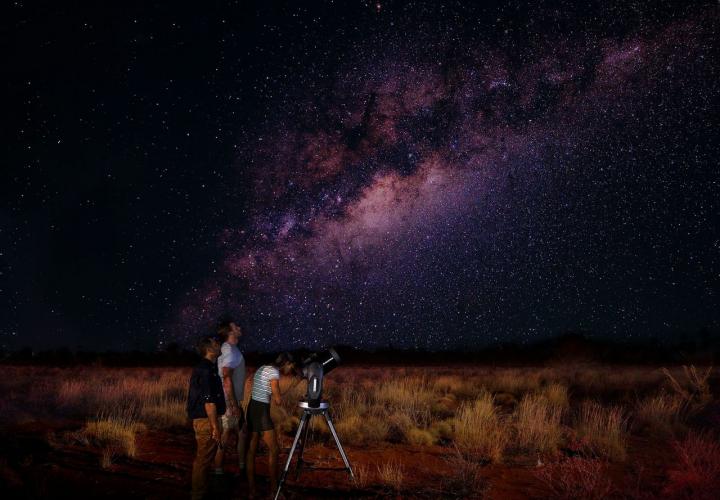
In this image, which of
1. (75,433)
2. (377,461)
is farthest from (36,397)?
(377,461)

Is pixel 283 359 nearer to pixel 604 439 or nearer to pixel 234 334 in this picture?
pixel 234 334

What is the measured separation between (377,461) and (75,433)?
5.16 m

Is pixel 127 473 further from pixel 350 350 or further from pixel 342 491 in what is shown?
pixel 350 350

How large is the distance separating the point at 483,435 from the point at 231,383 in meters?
Answer: 4.21

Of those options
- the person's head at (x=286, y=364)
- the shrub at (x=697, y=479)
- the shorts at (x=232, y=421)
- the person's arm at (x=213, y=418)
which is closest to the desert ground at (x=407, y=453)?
the shrub at (x=697, y=479)

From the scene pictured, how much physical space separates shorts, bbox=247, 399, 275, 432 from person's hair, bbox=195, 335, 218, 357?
0.81 m

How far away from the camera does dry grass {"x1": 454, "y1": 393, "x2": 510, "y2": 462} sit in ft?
25.9

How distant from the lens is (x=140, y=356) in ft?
161

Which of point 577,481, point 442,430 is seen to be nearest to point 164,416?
point 442,430

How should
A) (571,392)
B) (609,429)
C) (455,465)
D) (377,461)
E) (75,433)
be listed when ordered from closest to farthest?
(455,465) → (377,461) → (609,429) → (75,433) → (571,392)

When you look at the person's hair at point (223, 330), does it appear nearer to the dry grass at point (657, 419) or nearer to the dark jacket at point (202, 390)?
the dark jacket at point (202, 390)

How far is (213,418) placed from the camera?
5738mm

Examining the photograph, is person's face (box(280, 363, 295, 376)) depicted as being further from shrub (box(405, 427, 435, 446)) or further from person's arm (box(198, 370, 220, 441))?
shrub (box(405, 427, 435, 446))

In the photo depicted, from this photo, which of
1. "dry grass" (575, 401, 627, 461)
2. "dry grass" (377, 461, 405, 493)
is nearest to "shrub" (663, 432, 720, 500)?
"dry grass" (575, 401, 627, 461)
